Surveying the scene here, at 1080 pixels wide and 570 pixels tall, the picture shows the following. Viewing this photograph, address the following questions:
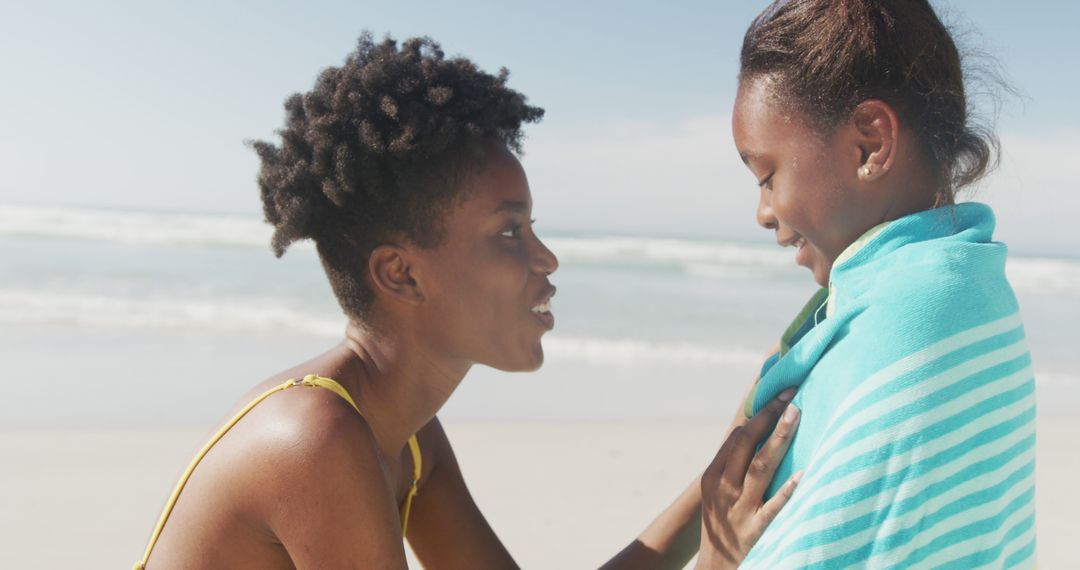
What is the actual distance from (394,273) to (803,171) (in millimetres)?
921

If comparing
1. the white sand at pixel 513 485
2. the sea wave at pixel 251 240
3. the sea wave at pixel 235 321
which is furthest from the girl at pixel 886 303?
the sea wave at pixel 251 240

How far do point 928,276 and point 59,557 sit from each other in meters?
4.41

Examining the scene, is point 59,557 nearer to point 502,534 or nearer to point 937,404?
point 502,534

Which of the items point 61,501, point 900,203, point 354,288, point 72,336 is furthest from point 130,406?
point 900,203

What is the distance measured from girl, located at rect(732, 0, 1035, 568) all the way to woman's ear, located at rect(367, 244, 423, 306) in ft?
2.57

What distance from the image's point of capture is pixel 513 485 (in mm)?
5461

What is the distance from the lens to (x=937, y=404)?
1300 mm

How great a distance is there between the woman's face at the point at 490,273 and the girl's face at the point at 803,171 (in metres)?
0.60

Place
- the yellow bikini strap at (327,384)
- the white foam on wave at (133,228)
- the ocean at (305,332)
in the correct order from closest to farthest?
the yellow bikini strap at (327,384) → the ocean at (305,332) → the white foam on wave at (133,228)

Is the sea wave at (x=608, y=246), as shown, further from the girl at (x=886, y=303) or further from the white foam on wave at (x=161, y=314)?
the girl at (x=886, y=303)

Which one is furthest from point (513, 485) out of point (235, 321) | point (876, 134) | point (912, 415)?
point (235, 321)

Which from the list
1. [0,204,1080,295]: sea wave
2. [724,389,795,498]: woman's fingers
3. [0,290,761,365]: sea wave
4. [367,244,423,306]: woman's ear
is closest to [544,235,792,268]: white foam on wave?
[0,204,1080,295]: sea wave

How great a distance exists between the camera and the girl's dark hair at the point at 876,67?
5.02 feet

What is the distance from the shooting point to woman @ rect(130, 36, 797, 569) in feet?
5.68
